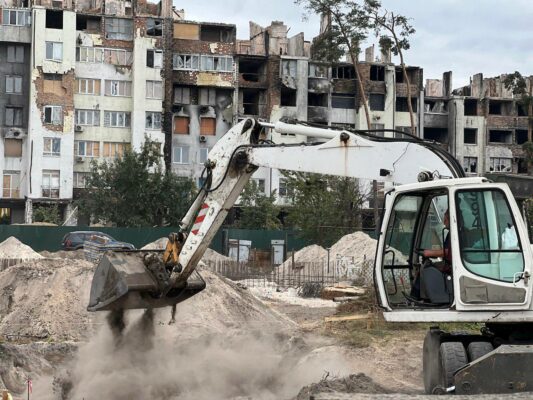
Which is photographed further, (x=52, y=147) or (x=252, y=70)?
(x=252, y=70)

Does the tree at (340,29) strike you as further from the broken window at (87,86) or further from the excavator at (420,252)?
the excavator at (420,252)

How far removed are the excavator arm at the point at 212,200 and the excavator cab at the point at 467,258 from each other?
1168 millimetres

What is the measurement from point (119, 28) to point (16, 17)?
7170 mm

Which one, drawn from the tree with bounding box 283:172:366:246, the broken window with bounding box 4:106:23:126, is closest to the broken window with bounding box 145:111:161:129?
the broken window with bounding box 4:106:23:126

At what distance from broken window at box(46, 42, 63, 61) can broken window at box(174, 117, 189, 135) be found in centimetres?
957

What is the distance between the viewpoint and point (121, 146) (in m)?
69.5

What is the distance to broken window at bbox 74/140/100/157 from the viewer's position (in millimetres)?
68375

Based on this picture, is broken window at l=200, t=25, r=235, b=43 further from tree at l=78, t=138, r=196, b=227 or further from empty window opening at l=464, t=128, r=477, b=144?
empty window opening at l=464, t=128, r=477, b=144

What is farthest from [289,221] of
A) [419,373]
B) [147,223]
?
[419,373]

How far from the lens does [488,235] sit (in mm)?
9570

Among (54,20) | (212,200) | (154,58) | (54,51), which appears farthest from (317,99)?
(212,200)

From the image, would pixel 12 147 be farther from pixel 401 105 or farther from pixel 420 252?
pixel 420 252

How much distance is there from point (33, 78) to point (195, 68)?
11.7 m

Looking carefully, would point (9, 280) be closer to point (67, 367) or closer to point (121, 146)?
point (67, 367)
